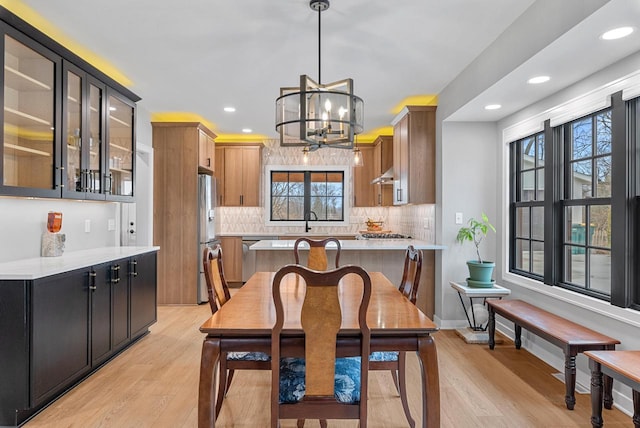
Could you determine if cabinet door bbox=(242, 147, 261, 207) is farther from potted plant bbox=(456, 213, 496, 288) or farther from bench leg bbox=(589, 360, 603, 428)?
bench leg bbox=(589, 360, 603, 428)

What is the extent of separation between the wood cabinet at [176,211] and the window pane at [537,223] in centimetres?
411

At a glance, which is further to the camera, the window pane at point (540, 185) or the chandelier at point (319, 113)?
the window pane at point (540, 185)

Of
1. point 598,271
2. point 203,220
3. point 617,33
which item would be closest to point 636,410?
point 598,271

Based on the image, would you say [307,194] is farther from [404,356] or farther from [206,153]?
[404,356]

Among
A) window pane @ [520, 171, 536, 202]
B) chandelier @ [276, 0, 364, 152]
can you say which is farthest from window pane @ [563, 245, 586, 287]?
chandelier @ [276, 0, 364, 152]

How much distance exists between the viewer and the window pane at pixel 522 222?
3916 mm

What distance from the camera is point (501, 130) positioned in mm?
4168

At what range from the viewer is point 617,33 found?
2.14 meters

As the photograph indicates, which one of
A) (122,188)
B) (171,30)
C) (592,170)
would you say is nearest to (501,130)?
(592,170)

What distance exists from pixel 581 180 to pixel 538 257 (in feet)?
2.97

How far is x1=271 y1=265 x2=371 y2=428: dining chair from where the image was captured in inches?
61.4

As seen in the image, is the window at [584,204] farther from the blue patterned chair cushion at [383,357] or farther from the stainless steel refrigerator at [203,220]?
the stainless steel refrigerator at [203,220]

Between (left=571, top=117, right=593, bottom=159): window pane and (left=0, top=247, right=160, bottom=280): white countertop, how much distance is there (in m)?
3.85

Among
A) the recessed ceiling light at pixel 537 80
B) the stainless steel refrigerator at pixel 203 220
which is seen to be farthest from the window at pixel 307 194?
the recessed ceiling light at pixel 537 80
